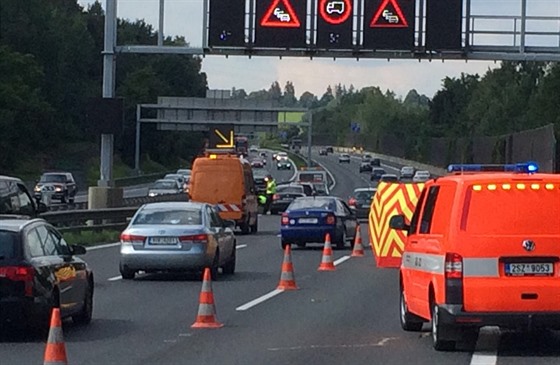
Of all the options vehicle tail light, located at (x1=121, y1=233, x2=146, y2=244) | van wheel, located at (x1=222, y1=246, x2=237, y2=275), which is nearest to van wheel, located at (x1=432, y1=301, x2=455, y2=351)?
vehicle tail light, located at (x1=121, y1=233, x2=146, y2=244)

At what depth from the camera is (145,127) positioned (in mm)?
115500

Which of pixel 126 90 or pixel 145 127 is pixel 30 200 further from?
pixel 145 127

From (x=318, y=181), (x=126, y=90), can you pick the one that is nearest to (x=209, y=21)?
(x=318, y=181)

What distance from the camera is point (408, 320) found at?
16.6 metres

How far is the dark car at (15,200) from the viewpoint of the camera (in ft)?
75.2

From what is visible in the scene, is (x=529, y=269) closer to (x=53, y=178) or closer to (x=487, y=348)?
(x=487, y=348)

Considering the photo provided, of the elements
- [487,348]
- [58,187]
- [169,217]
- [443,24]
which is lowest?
[58,187]

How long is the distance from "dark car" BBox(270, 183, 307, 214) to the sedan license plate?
37095 millimetres

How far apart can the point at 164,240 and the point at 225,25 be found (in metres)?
18.1

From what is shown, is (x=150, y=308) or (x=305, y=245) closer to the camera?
(x=150, y=308)

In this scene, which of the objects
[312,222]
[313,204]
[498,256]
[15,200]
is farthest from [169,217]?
[498,256]

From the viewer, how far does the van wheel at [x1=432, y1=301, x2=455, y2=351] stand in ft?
46.9

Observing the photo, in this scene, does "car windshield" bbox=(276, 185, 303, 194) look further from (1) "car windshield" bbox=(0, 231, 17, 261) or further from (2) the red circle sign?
(1) "car windshield" bbox=(0, 231, 17, 261)

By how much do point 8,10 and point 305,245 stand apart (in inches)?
2897
